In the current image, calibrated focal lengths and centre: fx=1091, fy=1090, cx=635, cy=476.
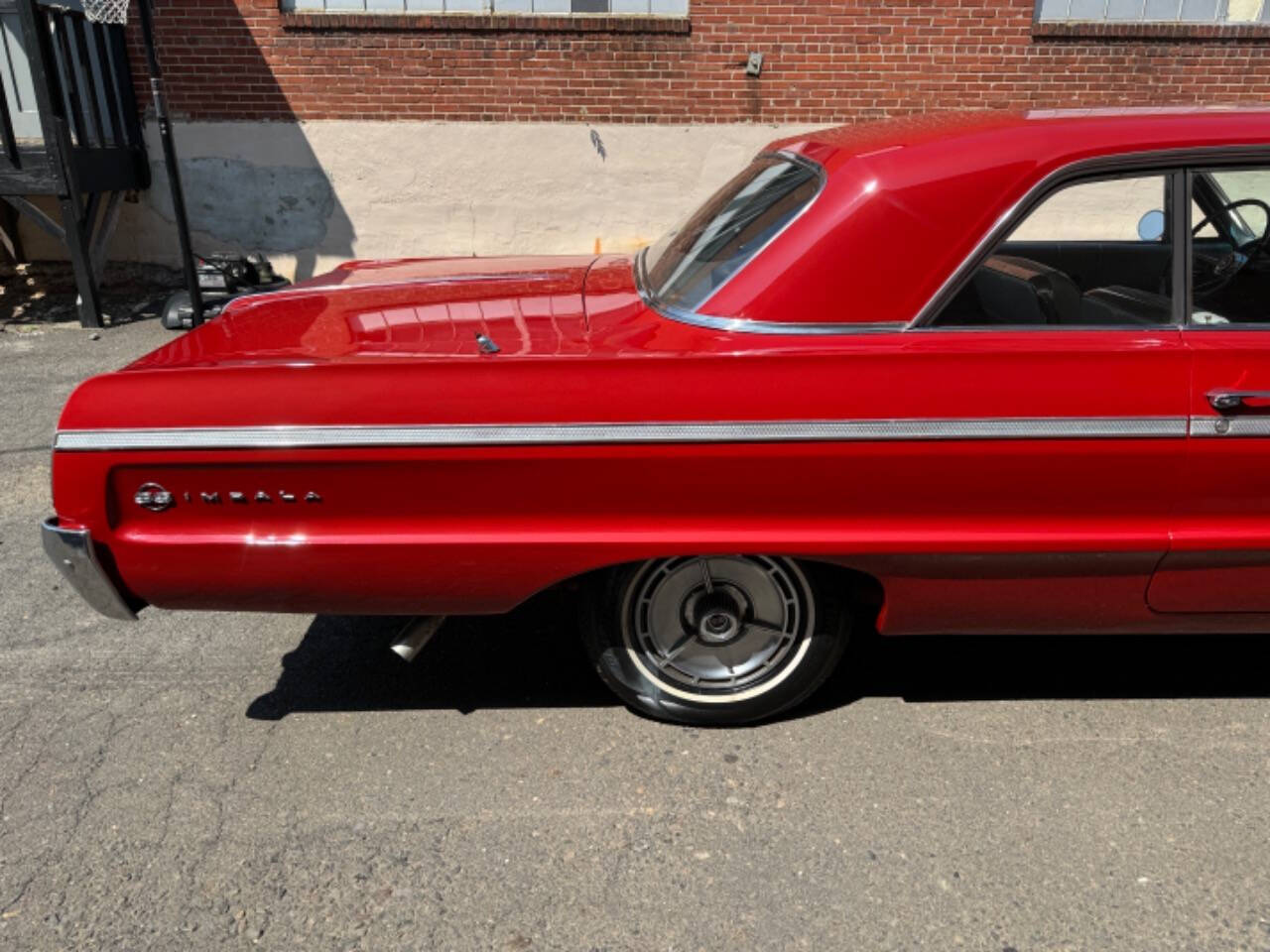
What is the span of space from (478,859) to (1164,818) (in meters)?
1.71

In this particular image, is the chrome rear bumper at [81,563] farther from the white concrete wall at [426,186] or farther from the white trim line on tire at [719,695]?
the white concrete wall at [426,186]

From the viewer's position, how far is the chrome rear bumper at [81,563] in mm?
2717

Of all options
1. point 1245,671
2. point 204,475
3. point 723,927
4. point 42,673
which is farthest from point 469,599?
point 1245,671

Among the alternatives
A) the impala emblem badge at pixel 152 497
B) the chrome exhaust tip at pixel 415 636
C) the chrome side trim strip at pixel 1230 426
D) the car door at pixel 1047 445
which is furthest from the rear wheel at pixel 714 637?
the impala emblem badge at pixel 152 497

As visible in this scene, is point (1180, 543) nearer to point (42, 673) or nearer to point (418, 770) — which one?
point (418, 770)

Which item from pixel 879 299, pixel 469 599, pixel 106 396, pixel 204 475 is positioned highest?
pixel 879 299

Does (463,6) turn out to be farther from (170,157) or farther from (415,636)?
(415,636)

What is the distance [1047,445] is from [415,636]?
1714 mm

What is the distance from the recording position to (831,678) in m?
3.40

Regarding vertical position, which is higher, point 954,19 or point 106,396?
point 954,19

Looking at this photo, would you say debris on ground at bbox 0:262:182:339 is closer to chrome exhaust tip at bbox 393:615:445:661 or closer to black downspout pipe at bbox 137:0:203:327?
black downspout pipe at bbox 137:0:203:327

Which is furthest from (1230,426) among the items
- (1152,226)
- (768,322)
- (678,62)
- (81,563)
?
(678,62)

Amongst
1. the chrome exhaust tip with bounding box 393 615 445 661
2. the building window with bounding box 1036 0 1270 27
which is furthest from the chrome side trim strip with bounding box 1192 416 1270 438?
the building window with bounding box 1036 0 1270 27

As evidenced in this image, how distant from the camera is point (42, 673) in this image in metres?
3.44
